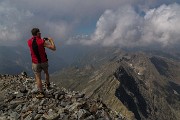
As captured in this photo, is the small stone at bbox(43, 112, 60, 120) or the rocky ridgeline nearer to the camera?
the small stone at bbox(43, 112, 60, 120)

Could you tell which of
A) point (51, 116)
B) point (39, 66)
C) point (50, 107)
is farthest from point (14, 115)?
point (39, 66)

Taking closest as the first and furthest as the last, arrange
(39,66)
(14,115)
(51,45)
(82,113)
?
1. (82,113)
2. (51,45)
3. (14,115)
4. (39,66)

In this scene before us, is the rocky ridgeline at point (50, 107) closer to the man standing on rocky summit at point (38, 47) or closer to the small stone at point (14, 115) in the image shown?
the small stone at point (14, 115)

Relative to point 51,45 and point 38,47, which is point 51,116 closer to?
point 51,45

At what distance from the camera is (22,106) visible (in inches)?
963

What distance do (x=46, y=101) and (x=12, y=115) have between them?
279 cm

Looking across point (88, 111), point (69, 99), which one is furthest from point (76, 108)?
point (69, 99)

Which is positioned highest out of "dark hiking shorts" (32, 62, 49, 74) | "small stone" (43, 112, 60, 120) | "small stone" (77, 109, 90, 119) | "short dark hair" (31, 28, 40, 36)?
"short dark hair" (31, 28, 40, 36)

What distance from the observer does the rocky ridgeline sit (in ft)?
73.6

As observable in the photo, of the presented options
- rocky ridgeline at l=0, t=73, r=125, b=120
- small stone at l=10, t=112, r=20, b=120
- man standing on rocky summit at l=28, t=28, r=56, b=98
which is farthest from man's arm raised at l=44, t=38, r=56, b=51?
small stone at l=10, t=112, r=20, b=120

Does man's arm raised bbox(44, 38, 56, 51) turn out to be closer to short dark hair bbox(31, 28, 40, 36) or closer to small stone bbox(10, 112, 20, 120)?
short dark hair bbox(31, 28, 40, 36)

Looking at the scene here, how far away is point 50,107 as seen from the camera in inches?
932

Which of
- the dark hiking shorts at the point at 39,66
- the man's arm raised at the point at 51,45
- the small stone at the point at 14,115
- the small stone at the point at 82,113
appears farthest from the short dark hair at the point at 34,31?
the small stone at the point at 82,113

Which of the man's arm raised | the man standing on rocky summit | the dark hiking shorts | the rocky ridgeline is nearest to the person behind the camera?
the rocky ridgeline
